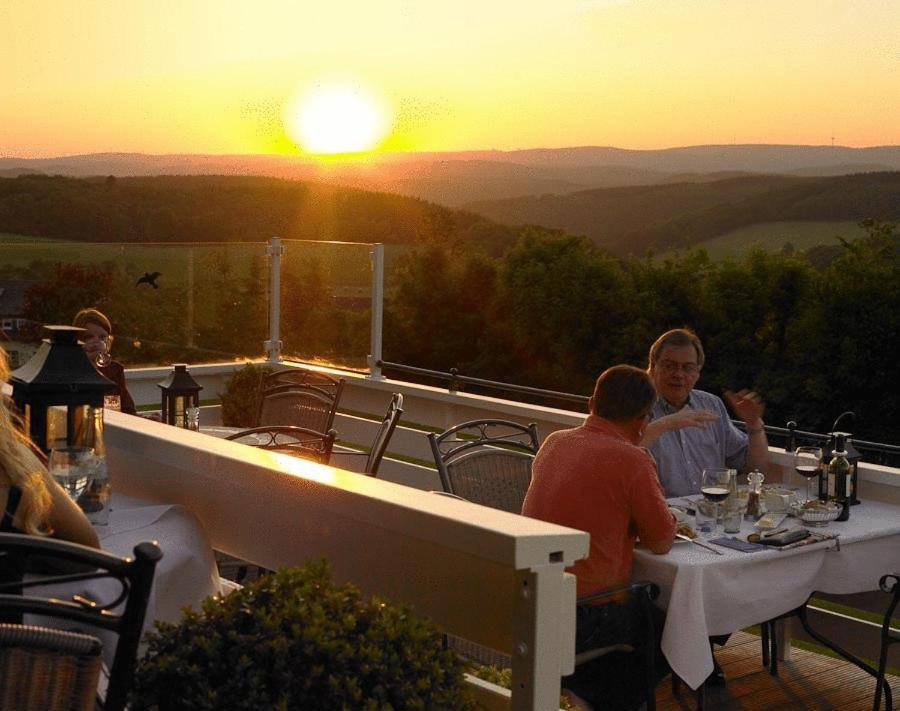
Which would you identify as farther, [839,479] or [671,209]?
[671,209]

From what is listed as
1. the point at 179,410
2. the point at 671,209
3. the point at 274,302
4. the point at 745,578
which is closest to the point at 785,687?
the point at 745,578

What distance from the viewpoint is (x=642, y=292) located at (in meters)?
29.2

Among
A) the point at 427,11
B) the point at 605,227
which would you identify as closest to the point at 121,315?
the point at 427,11

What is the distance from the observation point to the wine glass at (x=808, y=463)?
14.5ft

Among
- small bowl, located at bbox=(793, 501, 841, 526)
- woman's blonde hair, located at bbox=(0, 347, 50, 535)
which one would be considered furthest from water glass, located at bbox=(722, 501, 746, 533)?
woman's blonde hair, located at bbox=(0, 347, 50, 535)

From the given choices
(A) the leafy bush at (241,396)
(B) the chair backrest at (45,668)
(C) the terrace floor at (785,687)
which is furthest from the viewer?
(A) the leafy bush at (241,396)

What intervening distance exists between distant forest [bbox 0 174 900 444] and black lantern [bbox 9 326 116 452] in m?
21.1

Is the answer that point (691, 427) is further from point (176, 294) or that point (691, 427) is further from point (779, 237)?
point (779, 237)

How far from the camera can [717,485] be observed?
4.29m

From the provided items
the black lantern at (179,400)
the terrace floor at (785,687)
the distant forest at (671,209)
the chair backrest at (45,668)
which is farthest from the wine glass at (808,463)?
the distant forest at (671,209)

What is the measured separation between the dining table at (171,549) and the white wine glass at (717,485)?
2.00 meters

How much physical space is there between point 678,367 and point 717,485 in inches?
27.4

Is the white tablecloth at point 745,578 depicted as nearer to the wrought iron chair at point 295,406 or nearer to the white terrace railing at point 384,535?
the white terrace railing at point 384,535

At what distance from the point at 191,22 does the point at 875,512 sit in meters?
15.8
